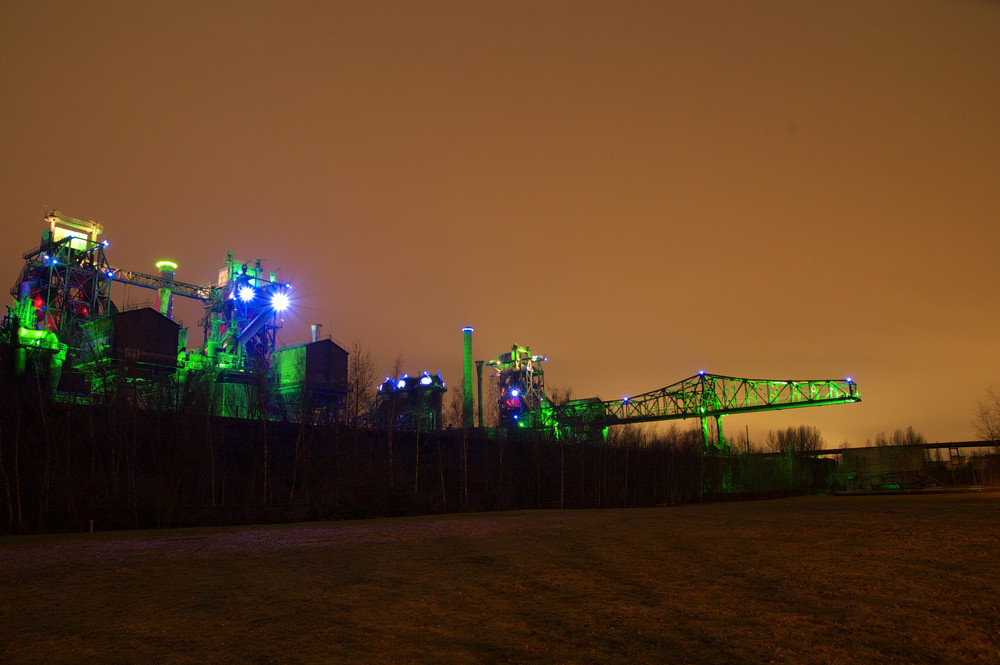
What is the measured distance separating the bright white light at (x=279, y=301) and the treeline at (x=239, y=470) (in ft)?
102

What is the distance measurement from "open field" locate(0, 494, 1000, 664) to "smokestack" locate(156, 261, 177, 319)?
58905 mm

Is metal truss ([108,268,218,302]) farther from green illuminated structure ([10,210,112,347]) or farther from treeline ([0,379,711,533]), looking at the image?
treeline ([0,379,711,533])

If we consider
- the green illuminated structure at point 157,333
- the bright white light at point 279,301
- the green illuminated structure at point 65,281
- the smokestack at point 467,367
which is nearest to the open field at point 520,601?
the green illuminated structure at point 157,333

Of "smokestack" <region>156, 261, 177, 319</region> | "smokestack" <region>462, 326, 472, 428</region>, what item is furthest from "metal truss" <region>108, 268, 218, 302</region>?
"smokestack" <region>462, 326, 472, 428</region>

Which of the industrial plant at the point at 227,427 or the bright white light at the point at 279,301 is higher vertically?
the bright white light at the point at 279,301

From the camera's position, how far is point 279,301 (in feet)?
227

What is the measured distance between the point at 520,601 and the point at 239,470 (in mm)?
29075

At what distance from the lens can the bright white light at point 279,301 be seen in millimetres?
68750

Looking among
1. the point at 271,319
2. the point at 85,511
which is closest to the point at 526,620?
the point at 85,511

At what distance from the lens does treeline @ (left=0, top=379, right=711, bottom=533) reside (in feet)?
87.2

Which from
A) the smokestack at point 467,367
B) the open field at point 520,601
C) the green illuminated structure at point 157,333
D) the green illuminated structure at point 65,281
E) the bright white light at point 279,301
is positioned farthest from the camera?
the smokestack at point 467,367

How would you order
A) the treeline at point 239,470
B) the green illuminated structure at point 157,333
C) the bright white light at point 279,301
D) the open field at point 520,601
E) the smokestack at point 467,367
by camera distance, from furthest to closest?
the smokestack at point 467,367 < the bright white light at point 279,301 < the green illuminated structure at point 157,333 < the treeline at point 239,470 < the open field at point 520,601

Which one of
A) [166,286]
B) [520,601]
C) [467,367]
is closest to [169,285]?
[166,286]

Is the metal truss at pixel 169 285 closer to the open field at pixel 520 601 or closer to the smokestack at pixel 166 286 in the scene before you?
the smokestack at pixel 166 286
